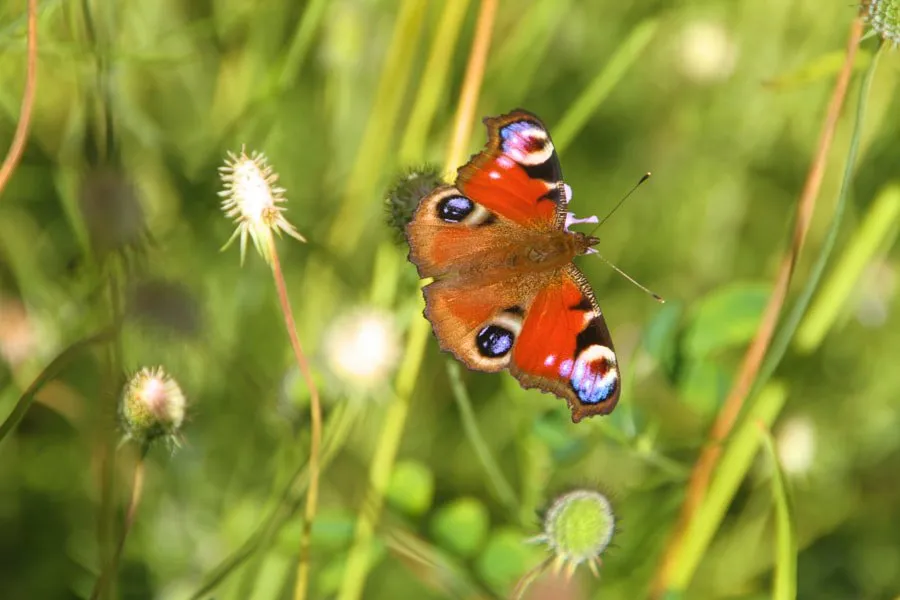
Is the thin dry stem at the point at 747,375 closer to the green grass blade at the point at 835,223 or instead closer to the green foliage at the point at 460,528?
the green grass blade at the point at 835,223

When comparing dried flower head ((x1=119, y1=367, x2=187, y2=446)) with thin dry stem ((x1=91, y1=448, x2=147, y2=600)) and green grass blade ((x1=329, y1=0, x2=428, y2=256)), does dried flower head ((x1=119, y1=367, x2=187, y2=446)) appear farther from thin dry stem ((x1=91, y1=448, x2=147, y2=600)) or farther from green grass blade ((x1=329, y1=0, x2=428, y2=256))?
green grass blade ((x1=329, y1=0, x2=428, y2=256))

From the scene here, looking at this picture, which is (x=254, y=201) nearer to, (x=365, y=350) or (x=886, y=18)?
(x=365, y=350)

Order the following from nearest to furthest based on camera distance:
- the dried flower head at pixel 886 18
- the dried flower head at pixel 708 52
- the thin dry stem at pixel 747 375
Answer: the dried flower head at pixel 886 18
the thin dry stem at pixel 747 375
the dried flower head at pixel 708 52

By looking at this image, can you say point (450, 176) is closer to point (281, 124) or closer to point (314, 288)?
point (314, 288)

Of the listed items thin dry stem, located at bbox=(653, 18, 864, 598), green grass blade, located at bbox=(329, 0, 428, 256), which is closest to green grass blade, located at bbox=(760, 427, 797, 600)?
thin dry stem, located at bbox=(653, 18, 864, 598)

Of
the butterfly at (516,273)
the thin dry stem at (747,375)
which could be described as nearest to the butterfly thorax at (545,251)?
the butterfly at (516,273)
